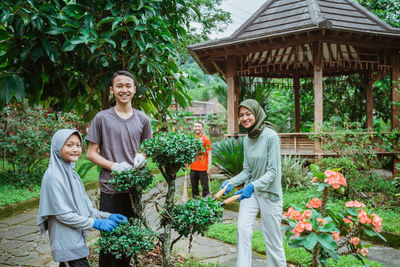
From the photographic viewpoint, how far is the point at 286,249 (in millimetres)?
3951

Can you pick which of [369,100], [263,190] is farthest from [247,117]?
[369,100]

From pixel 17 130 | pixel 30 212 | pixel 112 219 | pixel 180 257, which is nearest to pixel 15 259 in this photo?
pixel 180 257

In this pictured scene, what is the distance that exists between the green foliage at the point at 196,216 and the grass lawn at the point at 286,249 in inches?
57.0

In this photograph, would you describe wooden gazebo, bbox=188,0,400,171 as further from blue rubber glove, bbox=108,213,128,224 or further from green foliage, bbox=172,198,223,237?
blue rubber glove, bbox=108,213,128,224

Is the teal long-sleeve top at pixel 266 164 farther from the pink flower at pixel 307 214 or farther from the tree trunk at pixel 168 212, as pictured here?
the tree trunk at pixel 168 212

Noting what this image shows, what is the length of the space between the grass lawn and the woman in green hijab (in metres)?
0.60

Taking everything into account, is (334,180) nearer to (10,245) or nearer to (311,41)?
(10,245)

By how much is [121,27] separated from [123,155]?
3.41ft

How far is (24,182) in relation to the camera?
774cm

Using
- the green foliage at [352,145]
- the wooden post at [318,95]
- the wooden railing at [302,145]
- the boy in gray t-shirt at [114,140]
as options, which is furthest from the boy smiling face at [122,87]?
the wooden railing at [302,145]

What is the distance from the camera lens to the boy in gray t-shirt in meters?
2.58

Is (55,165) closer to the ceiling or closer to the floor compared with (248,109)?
closer to the floor

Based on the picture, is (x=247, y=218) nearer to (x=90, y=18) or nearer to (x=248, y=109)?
(x=248, y=109)

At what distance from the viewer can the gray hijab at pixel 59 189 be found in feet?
7.26
